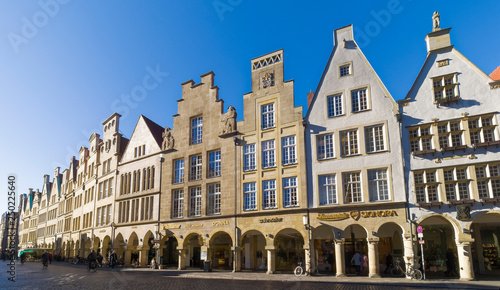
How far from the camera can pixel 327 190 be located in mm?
26922

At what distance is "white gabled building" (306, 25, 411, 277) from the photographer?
80.9ft

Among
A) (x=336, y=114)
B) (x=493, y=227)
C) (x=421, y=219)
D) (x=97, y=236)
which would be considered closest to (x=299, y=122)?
(x=336, y=114)

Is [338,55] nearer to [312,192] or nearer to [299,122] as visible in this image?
[299,122]

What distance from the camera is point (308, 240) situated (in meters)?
26.5

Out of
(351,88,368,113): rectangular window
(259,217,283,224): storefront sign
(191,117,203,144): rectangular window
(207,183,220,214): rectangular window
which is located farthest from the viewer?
(191,117,203,144): rectangular window

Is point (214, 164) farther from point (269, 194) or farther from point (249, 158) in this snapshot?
point (269, 194)

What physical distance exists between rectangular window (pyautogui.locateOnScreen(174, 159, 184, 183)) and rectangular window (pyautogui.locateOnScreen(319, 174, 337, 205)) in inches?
563

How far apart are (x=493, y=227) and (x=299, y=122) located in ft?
48.3

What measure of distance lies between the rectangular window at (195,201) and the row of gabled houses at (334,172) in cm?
12

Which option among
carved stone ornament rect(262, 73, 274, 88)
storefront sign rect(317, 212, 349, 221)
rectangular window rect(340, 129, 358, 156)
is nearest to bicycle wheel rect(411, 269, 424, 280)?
storefront sign rect(317, 212, 349, 221)

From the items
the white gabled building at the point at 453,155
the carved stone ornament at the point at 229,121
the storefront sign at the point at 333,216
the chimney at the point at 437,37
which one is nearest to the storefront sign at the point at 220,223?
the carved stone ornament at the point at 229,121

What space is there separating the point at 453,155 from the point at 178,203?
23.1m

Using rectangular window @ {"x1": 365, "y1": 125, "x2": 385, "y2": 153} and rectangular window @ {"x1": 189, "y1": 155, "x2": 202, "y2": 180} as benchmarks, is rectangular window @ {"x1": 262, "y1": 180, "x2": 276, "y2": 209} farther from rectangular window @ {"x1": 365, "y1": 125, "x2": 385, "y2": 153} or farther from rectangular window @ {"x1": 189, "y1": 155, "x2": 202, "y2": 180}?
rectangular window @ {"x1": 365, "y1": 125, "x2": 385, "y2": 153}

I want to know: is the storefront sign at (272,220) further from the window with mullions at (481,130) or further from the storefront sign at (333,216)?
the window with mullions at (481,130)
